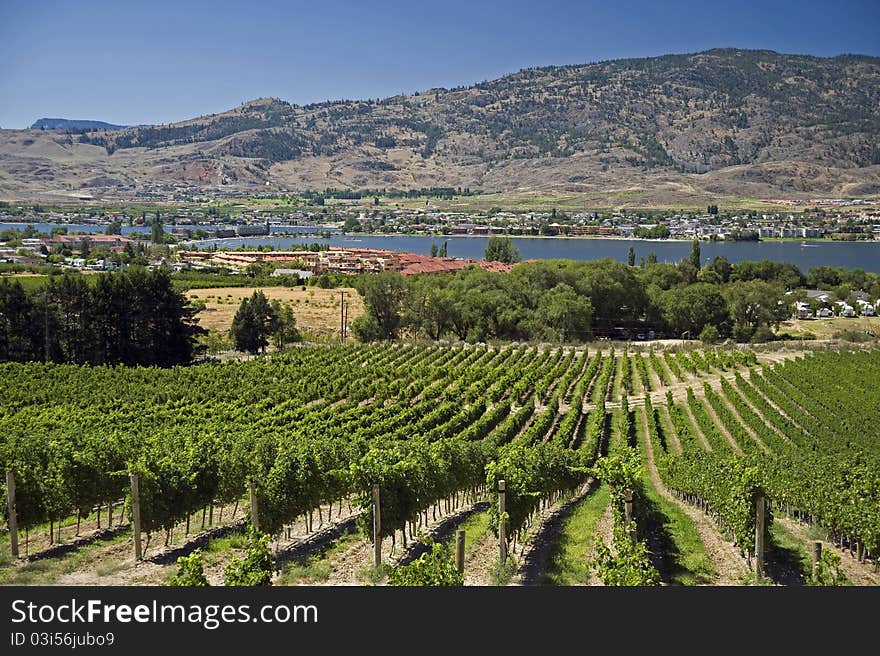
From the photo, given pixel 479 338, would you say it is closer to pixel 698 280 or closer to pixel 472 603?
pixel 698 280

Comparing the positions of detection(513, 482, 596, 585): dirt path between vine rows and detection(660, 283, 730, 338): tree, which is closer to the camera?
detection(513, 482, 596, 585): dirt path between vine rows

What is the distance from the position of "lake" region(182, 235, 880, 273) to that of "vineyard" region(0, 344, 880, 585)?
83.9 metres

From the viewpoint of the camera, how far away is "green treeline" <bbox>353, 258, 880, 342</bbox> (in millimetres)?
45594

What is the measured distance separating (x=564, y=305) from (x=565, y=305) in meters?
0.06

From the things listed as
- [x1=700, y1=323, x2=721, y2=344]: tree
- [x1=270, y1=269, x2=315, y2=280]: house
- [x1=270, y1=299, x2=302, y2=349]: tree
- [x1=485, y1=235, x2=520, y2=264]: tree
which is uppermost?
[x1=485, y1=235, x2=520, y2=264]: tree

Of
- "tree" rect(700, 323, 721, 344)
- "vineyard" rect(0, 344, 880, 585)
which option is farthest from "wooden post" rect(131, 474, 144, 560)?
"tree" rect(700, 323, 721, 344)

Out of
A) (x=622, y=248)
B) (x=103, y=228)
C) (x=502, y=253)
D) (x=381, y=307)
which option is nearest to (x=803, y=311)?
(x=502, y=253)

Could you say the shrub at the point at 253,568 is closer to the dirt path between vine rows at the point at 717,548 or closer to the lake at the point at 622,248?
the dirt path between vine rows at the point at 717,548

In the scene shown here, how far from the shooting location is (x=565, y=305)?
47.1 meters

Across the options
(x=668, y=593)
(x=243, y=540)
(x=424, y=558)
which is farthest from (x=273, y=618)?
(x=243, y=540)

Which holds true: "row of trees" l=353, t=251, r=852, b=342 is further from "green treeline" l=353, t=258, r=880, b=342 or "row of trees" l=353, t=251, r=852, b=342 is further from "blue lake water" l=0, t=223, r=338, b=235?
"blue lake water" l=0, t=223, r=338, b=235

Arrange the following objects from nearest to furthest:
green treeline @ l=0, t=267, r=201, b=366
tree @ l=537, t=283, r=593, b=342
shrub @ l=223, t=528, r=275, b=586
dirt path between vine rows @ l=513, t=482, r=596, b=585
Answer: shrub @ l=223, t=528, r=275, b=586
dirt path between vine rows @ l=513, t=482, r=596, b=585
green treeline @ l=0, t=267, r=201, b=366
tree @ l=537, t=283, r=593, b=342

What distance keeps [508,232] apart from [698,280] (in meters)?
95.2

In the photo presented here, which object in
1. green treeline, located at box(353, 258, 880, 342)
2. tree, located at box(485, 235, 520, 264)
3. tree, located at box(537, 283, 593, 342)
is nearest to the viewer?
green treeline, located at box(353, 258, 880, 342)
